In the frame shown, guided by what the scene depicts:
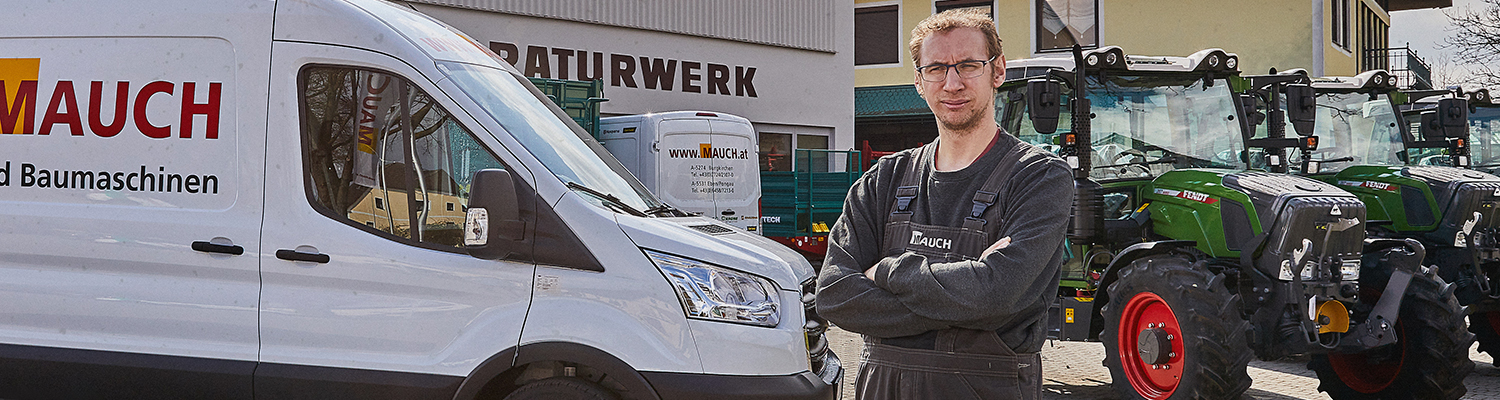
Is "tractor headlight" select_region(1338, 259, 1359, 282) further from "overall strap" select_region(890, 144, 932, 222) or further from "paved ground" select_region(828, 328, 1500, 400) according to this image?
"overall strap" select_region(890, 144, 932, 222)

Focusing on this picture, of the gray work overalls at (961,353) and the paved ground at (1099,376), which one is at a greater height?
the gray work overalls at (961,353)

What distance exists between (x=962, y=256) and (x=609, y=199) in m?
2.20

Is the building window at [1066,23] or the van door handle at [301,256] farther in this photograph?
the building window at [1066,23]

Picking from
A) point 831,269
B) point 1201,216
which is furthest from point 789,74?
point 831,269

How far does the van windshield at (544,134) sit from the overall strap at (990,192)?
2.13 metres

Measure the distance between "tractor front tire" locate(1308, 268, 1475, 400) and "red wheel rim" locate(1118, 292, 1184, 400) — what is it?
1158 millimetres

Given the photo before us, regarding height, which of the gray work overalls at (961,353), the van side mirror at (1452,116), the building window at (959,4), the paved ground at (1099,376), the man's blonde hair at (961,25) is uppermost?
the building window at (959,4)

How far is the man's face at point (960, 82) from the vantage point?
248 centimetres

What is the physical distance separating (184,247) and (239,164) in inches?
14.6

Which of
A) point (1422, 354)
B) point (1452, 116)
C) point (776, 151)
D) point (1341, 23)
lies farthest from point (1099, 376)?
point (1341, 23)

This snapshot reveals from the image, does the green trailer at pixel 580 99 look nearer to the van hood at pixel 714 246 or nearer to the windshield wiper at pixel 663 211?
the windshield wiper at pixel 663 211

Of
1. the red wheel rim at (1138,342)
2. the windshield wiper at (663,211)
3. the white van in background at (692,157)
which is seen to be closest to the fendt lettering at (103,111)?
the windshield wiper at (663,211)

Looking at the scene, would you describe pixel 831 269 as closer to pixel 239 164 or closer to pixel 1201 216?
pixel 239 164

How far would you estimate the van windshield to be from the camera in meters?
4.40
